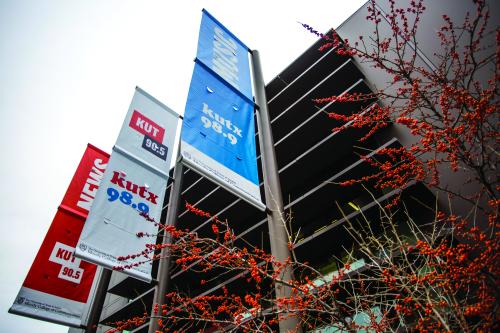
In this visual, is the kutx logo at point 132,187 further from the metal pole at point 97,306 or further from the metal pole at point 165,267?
the metal pole at point 97,306

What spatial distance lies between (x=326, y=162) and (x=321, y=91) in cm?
299

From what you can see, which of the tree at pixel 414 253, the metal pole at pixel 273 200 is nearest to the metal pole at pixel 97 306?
the tree at pixel 414 253

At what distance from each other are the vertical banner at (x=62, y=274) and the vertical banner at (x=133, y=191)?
2294 millimetres

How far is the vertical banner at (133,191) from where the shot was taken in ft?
18.7

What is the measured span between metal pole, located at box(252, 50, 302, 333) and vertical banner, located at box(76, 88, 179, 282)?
6.51 ft

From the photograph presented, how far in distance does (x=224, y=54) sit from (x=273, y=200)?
4004 mm

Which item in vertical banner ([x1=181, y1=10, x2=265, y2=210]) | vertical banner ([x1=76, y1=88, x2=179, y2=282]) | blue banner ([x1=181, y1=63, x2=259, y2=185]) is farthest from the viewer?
vertical banner ([x1=76, y1=88, x2=179, y2=282])

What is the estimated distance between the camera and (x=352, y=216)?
7.73m

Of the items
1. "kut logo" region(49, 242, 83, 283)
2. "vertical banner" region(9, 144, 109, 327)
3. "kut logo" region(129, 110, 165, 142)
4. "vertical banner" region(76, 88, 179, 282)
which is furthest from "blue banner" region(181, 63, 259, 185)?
"vertical banner" region(9, 144, 109, 327)

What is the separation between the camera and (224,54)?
6477 millimetres

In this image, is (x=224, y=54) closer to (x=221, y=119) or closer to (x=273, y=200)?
(x=221, y=119)

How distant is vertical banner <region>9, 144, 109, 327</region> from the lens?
21.4ft

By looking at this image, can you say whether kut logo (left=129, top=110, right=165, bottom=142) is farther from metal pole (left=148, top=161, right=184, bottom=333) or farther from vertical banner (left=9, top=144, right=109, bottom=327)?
vertical banner (left=9, top=144, right=109, bottom=327)

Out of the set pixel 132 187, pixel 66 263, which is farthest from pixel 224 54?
pixel 66 263
